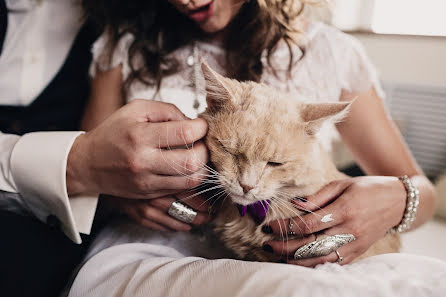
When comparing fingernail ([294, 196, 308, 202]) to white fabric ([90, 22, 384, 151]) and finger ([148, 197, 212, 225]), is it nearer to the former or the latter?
finger ([148, 197, 212, 225])

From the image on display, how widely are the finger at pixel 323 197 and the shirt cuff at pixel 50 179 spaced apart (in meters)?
0.49

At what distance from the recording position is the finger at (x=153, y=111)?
658mm

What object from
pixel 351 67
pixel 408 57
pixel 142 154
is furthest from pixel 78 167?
pixel 408 57

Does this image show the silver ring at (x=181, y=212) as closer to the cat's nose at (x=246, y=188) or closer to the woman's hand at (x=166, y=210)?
the woman's hand at (x=166, y=210)

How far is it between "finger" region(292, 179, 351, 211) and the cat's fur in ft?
0.05

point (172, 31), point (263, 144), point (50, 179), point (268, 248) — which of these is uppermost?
point (172, 31)

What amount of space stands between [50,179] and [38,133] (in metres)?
0.12

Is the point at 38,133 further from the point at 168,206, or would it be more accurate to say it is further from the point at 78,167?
the point at 168,206

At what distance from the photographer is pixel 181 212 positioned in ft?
2.40

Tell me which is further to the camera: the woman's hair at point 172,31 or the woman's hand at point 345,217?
the woman's hair at point 172,31

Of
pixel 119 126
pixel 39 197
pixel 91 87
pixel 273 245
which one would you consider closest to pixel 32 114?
pixel 91 87

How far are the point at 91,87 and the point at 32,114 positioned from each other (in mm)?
206

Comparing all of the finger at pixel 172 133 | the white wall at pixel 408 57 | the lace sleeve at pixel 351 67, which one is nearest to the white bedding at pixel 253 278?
the finger at pixel 172 133

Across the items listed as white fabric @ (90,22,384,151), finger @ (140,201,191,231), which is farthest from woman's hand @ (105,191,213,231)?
white fabric @ (90,22,384,151)
